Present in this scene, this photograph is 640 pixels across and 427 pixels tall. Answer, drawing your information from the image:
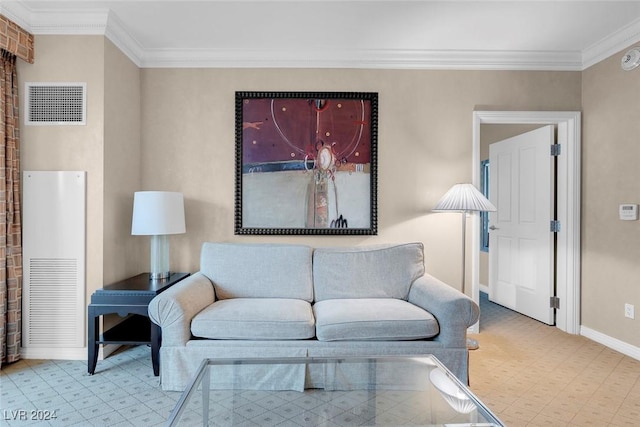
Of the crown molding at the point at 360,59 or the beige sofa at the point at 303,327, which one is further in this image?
the crown molding at the point at 360,59

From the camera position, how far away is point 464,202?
288 cm

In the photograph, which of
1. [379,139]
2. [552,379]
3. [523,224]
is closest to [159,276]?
[379,139]

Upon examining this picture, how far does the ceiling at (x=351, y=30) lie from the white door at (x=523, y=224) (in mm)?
858

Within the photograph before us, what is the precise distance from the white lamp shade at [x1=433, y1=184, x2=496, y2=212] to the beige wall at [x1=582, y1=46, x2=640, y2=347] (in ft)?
3.28

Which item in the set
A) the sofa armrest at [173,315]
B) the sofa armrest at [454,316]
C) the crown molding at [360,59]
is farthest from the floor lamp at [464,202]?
the sofa armrest at [173,315]

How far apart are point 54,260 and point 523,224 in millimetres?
4295

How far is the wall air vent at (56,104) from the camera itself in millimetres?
2658

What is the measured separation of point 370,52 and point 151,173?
2220 mm

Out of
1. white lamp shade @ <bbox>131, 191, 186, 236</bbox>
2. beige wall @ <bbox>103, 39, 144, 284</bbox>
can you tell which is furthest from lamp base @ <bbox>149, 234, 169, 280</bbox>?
beige wall @ <bbox>103, 39, 144, 284</bbox>

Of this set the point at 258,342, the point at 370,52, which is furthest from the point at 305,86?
the point at 258,342

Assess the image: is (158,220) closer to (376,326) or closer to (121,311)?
(121,311)

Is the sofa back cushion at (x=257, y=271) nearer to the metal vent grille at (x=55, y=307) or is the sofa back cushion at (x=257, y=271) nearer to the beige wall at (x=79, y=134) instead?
the beige wall at (x=79, y=134)

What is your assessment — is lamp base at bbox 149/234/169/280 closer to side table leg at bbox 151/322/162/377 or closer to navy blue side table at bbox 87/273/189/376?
navy blue side table at bbox 87/273/189/376

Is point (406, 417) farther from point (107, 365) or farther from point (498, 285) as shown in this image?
point (498, 285)
